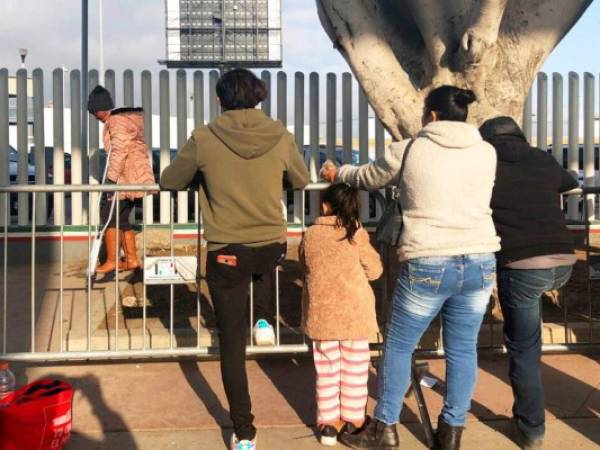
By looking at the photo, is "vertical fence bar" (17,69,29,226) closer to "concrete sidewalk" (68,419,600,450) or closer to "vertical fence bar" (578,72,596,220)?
"concrete sidewalk" (68,419,600,450)

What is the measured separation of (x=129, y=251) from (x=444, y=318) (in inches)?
161

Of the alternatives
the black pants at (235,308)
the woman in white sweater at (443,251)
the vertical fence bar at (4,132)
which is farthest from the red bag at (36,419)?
the vertical fence bar at (4,132)

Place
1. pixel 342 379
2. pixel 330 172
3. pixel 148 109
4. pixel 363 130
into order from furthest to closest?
pixel 363 130 < pixel 148 109 < pixel 330 172 < pixel 342 379

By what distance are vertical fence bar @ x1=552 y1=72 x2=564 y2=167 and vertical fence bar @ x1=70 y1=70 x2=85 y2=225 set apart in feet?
21.9

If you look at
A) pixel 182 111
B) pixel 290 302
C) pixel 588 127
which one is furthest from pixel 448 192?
pixel 588 127

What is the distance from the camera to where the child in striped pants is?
4.04 m

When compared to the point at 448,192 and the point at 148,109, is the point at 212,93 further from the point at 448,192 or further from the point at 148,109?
the point at 448,192

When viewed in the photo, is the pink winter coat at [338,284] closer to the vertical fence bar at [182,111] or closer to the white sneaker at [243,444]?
the white sneaker at [243,444]

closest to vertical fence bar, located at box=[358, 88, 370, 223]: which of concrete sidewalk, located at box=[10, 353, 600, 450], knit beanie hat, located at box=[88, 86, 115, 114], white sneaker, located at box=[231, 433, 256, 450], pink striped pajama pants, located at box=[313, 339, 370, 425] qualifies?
knit beanie hat, located at box=[88, 86, 115, 114]

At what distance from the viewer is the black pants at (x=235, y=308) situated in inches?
149

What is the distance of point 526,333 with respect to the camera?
13.0 feet

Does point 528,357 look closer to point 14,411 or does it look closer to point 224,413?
point 224,413

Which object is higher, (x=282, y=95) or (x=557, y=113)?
(x=282, y=95)

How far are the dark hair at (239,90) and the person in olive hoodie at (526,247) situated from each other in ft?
4.12
